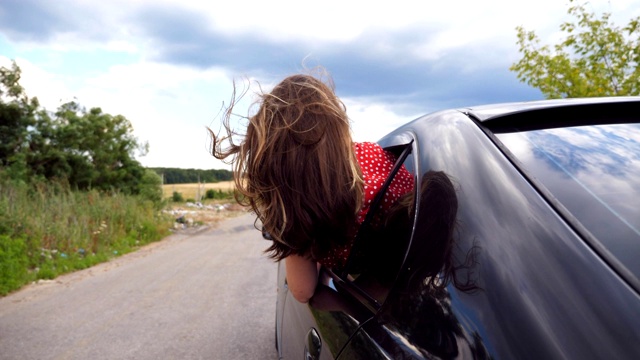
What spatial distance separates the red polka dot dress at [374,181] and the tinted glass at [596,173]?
1.40 ft

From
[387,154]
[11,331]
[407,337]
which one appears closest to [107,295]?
[11,331]

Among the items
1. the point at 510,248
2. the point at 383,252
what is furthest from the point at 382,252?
the point at 510,248

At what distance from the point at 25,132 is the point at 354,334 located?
2054 centimetres

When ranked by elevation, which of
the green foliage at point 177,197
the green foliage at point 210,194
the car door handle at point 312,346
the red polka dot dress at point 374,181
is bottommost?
the green foliage at point 210,194

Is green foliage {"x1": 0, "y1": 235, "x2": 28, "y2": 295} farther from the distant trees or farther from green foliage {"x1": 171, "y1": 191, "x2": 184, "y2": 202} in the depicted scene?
green foliage {"x1": 171, "y1": 191, "x2": 184, "y2": 202}

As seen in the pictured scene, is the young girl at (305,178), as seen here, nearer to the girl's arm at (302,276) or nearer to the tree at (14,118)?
the girl's arm at (302,276)

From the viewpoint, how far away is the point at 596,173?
1.26m

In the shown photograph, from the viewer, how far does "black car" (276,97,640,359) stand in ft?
3.05

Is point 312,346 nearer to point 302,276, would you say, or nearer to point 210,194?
point 302,276

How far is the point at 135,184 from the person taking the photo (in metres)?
24.0

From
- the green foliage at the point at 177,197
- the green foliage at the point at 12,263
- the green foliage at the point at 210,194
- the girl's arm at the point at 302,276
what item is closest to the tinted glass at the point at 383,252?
the girl's arm at the point at 302,276

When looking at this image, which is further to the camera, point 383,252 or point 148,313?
point 148,313

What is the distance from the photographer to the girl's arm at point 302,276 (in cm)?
177

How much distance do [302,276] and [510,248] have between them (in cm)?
89
